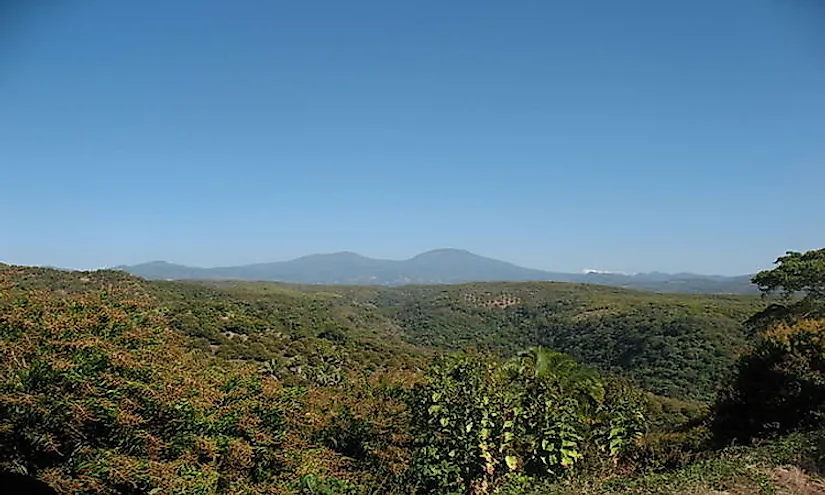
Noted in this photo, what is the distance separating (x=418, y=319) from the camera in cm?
6831

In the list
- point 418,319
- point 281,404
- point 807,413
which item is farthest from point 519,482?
point 418,319

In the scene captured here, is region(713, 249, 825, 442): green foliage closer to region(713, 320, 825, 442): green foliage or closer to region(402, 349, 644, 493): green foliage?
region(713, 320, 825, 442): green foliage

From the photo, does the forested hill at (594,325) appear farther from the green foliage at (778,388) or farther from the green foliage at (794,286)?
the green foliage at (794,286)

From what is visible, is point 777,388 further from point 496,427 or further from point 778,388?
point 496,427

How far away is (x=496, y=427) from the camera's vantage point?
5906mm

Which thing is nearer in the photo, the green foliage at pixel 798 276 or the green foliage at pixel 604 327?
the green foliage at pixel 798 276

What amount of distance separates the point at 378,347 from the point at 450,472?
87.0 feet

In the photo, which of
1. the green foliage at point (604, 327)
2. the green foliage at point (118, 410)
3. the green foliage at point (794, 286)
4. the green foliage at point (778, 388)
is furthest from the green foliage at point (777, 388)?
the green foliage at point (794, 286)

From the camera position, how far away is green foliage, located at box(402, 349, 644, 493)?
582cm

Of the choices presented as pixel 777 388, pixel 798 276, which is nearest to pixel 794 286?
pixel 798 276

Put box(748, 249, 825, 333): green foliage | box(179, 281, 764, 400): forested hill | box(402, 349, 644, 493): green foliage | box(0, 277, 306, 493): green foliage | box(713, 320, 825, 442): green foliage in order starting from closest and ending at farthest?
1. box(0, 277, 306, 493): green foliage
2. box(402, 349, 644, 493): green foliage
3. box(713, 320, 825, 442): green foliage
4. box(748, 249, 825, 333): green foliage
5. box(179, 281, 764, 400): forested hill

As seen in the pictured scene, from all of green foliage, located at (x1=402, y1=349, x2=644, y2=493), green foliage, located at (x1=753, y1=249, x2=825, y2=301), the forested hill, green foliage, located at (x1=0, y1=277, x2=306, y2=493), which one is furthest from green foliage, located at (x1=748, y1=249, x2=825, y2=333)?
green foliage, located at (x1=0, y1=277, x2=306, y2=493)

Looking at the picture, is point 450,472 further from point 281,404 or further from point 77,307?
point 77,307

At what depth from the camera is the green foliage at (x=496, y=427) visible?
582 cm
